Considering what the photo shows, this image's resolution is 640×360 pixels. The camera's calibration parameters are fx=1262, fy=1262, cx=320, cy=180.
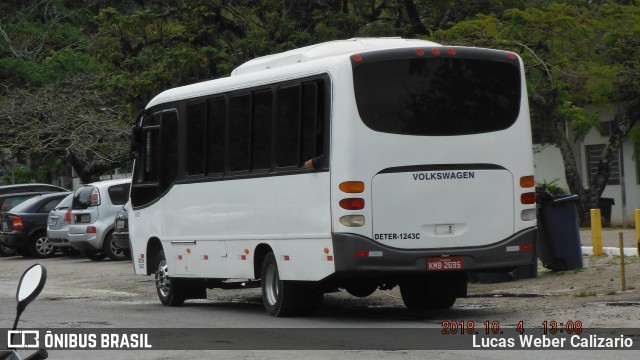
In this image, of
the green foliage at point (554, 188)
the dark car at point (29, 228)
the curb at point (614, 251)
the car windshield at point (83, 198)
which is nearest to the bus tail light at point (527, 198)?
the curb at point (614, 251)

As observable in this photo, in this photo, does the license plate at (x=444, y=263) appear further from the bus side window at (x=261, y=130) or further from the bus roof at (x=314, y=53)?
the bus side window at (x=261, y=130)

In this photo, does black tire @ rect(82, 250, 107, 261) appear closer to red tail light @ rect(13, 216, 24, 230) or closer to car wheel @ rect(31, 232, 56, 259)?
car wheel @ rect(31, 232, 56, 259)

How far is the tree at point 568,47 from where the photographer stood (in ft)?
92.8

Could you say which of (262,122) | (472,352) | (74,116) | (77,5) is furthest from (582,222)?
(77,5)

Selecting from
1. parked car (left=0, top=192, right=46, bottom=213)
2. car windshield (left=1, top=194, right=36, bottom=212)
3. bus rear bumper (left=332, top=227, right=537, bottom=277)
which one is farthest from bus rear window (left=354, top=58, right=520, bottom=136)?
parked car (left=0, top=192, right=46, bottom=213)

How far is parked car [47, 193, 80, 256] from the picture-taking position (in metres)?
29.6

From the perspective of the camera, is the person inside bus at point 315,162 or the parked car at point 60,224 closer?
the person inside bus at point 315,162

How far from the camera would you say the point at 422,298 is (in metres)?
15.2

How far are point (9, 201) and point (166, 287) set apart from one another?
17.8m

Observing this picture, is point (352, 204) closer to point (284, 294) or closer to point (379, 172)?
point (379, 172)

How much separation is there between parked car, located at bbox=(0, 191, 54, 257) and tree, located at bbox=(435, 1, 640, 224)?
12.5 meters

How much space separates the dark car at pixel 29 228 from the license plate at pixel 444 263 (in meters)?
20.1

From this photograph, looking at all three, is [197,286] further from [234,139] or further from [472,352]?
[472,352]

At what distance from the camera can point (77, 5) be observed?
55750 millimetres
